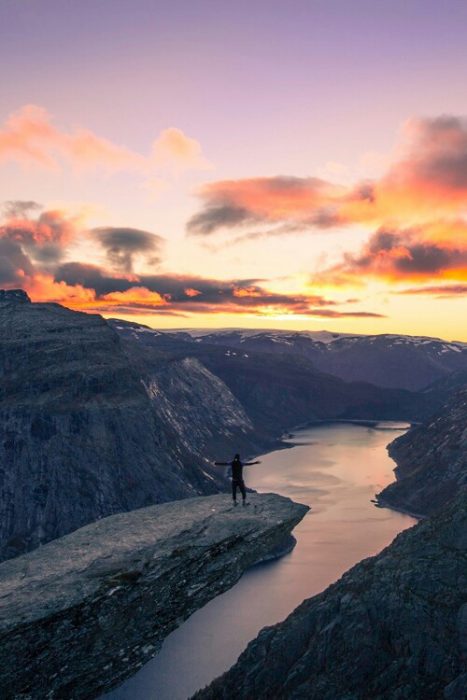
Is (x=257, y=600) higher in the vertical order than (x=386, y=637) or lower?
lower

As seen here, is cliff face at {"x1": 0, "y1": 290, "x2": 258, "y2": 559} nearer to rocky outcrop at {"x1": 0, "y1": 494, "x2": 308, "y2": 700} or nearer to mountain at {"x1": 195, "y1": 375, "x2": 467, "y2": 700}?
mountain at {"x1": 195, "y1": 375, "x2": 467, "y2": 700}

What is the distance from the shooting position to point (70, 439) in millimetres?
162500

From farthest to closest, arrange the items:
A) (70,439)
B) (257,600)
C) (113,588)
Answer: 1. (70,439)
2. (257,600)
3. (113,588)

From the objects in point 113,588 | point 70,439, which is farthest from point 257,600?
point 113,588

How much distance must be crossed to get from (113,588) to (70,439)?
141m

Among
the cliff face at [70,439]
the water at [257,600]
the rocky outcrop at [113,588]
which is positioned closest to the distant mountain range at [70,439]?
the cliff face at [70,439]

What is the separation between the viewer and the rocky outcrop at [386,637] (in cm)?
5628

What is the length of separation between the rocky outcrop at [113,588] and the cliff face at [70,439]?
10880cm

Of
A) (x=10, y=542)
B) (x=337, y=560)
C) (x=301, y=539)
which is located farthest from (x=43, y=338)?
(x=337, y=560)

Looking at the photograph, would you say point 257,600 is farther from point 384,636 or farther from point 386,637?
point 386,637

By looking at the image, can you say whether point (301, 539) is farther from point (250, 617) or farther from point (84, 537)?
point (84, 537)

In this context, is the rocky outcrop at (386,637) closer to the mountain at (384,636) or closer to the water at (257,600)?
the mountain at (384,636)

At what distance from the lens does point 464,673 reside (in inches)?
2076

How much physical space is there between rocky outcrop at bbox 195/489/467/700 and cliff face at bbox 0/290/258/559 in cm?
8056
